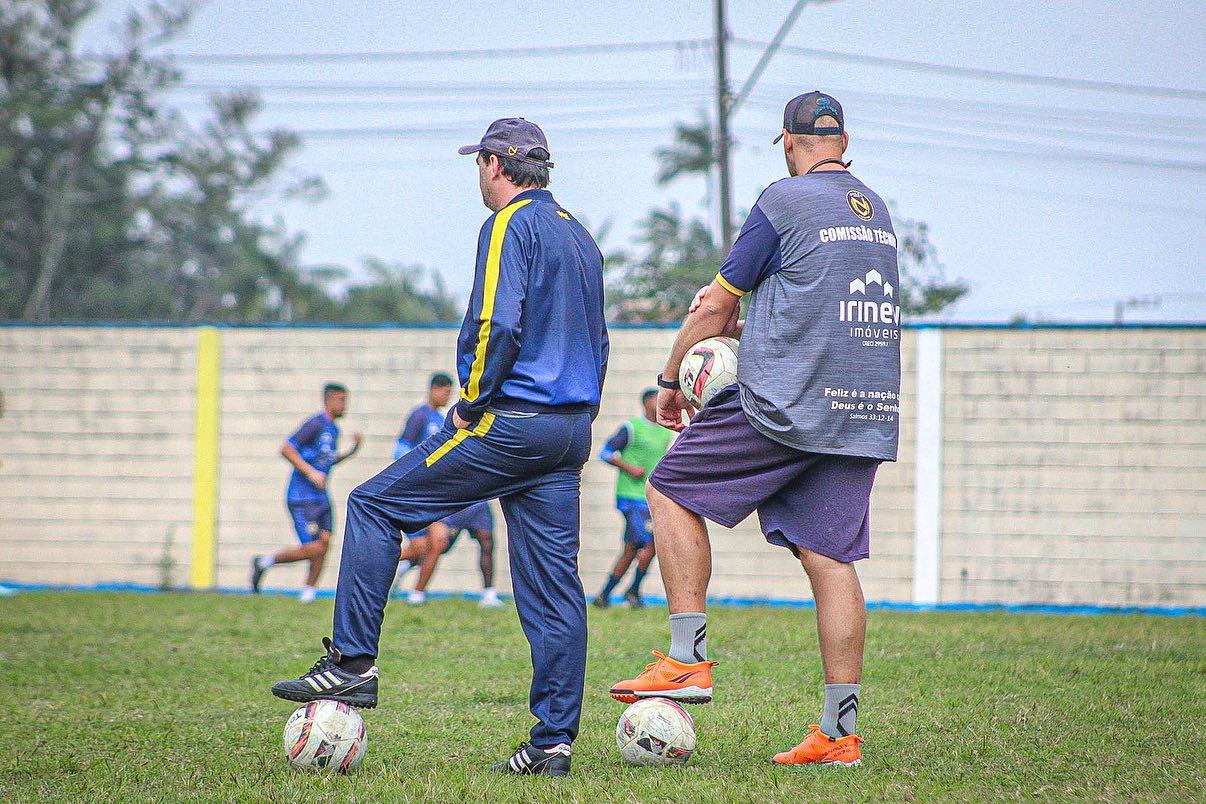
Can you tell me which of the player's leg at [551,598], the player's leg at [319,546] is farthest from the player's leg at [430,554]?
the player's leg at [551,598]

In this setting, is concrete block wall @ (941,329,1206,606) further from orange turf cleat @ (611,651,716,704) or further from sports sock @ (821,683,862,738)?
orange turf cleat @ (611,651,716,704)

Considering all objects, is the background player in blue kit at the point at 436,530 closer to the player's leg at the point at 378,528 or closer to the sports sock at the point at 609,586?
the sports sock at the point at 609,586

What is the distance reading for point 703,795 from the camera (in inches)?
146

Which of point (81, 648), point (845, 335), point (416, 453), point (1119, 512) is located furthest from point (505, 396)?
point (1119, 512)

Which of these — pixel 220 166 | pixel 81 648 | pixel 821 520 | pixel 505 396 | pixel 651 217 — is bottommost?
pixel 81 648

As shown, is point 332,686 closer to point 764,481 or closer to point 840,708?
point 764,481

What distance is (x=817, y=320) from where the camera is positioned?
4.22m

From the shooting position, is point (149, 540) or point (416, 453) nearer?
point (416, 453)

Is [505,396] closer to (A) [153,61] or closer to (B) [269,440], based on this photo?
(B) [269,440]

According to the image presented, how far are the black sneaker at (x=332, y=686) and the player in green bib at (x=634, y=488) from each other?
758cm

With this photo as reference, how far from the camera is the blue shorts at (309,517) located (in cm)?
1269

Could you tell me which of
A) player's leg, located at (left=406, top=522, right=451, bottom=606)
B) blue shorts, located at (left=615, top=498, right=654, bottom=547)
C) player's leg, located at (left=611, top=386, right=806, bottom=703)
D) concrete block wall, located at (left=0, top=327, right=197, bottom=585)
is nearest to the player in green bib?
blue shorts, located at (left=615, top=498, right=654, bottom=547)

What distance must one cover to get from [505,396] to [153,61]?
35437 millimetres

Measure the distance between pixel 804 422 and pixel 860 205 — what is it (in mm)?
799
